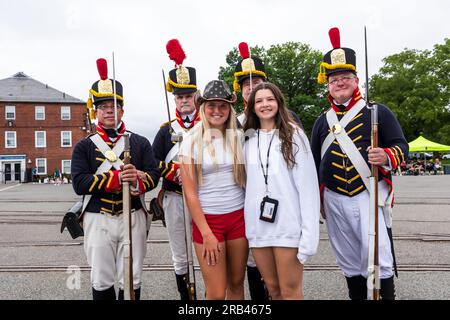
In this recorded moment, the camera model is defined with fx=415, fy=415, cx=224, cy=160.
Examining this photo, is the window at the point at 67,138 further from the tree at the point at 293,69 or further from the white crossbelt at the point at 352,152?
the white crossbelt at the point at 352,152

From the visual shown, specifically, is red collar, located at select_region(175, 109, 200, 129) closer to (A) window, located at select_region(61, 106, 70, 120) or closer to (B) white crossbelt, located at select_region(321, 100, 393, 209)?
(B) white crossbelt, located at select_region(321, 100, 393, 209)

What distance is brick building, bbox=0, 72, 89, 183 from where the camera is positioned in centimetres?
4134

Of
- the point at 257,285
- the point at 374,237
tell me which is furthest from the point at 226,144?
the point at 257,285

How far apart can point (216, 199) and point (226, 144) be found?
42cm

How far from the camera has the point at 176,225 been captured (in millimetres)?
4227

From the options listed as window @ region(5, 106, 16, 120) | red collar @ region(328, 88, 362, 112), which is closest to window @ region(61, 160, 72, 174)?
window @ region(5, 106, 16, 120)

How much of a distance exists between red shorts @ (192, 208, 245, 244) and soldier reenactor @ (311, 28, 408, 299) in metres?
0.96

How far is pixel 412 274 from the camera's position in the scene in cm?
499

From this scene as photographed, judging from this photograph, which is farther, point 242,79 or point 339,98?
point 242,79

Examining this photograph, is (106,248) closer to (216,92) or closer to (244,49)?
(216,92)

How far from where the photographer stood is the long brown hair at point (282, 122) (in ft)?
9.72
